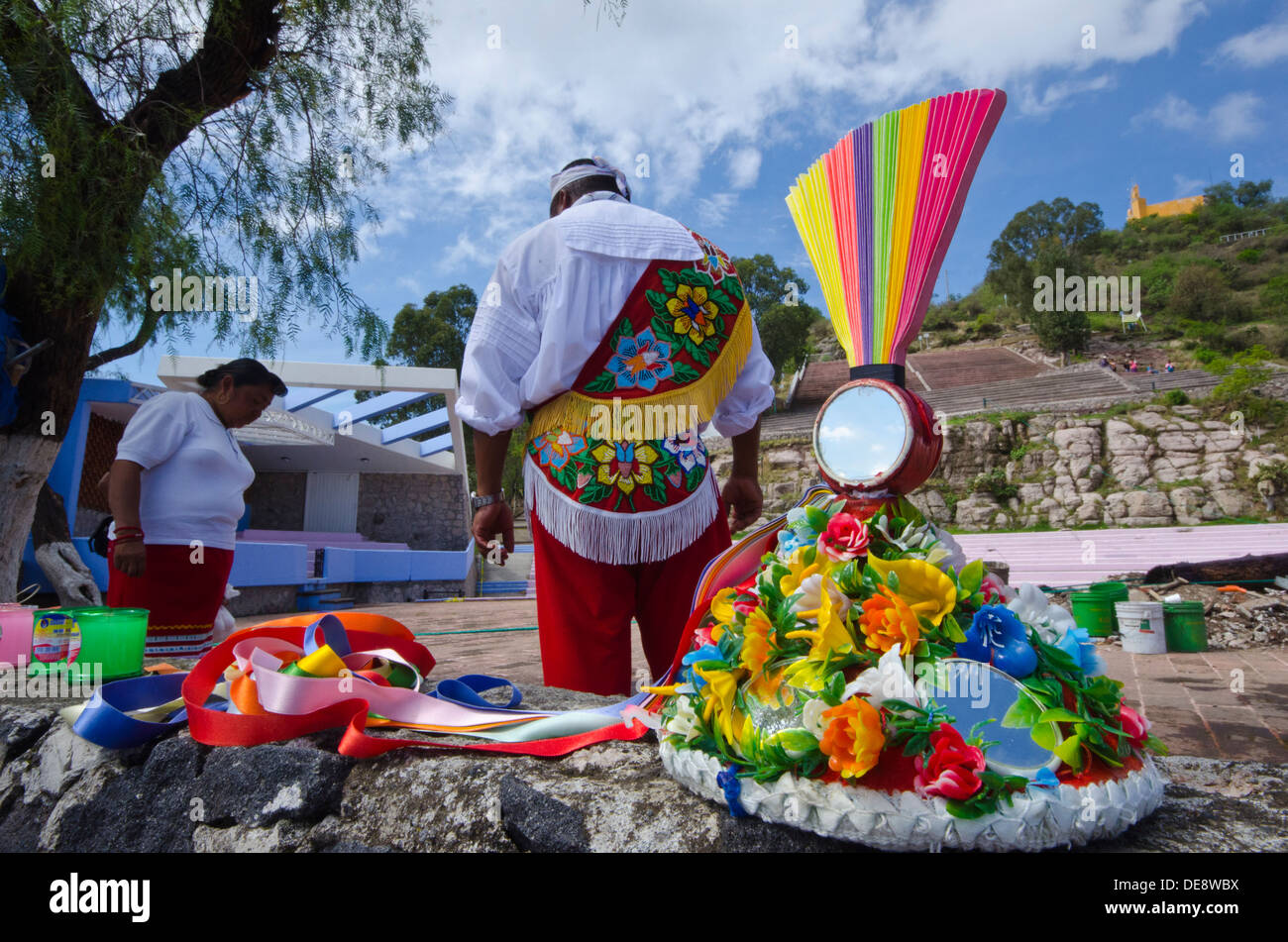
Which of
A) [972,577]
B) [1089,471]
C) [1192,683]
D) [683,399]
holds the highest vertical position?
[1089,471]

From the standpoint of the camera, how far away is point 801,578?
948 millimetres

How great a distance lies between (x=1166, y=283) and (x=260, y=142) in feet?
181

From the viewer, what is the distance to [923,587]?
0.88m

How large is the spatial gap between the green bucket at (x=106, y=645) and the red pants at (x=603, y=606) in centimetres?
109

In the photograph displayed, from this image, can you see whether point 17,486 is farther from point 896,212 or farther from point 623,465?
point 896,212

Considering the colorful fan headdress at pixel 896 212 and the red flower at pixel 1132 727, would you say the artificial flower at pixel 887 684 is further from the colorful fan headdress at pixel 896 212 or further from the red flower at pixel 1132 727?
the colorful fan headdress at pixel 896 212

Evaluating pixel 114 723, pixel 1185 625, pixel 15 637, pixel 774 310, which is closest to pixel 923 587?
pixel 114 723

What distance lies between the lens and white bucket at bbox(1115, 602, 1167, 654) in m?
5.92

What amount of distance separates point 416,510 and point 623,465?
19481mm

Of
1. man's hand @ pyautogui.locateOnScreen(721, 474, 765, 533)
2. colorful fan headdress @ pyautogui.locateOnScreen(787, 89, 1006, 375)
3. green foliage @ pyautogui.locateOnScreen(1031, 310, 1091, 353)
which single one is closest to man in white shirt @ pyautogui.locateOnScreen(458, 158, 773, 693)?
man's hand @ pyautogui.locateOnScreen(721, 474, 765, 533)

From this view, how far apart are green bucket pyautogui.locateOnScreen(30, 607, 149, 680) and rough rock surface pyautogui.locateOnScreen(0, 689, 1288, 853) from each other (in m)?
0.21

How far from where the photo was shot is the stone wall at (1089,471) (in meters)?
21.6
